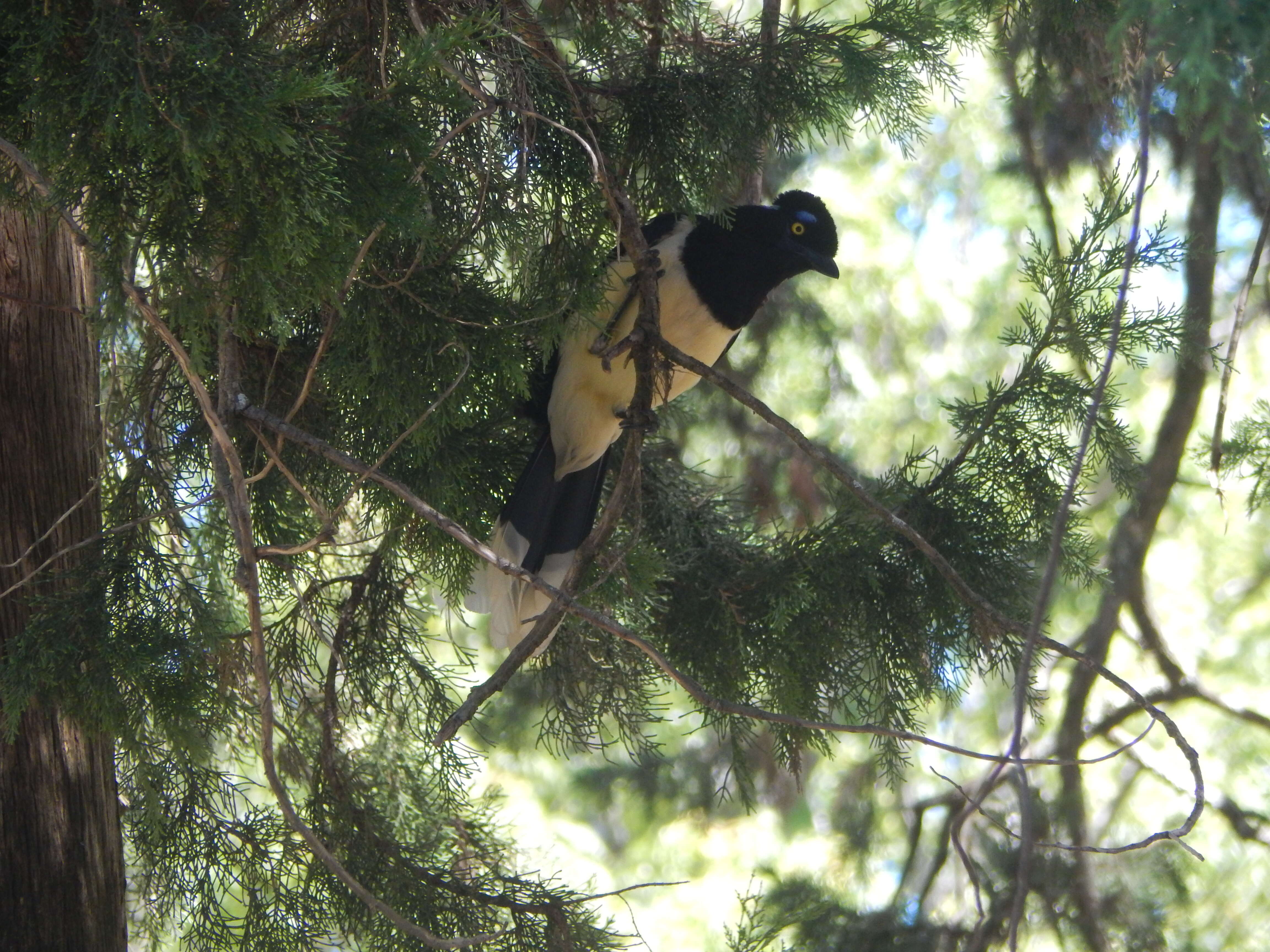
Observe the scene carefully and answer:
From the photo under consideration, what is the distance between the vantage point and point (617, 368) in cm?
299

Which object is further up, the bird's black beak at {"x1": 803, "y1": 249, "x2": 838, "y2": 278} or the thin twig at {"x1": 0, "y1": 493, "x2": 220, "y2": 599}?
the bird's black beak at {"x1": 803, "y1": 249, "x2": 838, "y2": 278}

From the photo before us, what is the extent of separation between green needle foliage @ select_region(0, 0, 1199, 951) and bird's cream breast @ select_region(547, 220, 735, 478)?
20cm

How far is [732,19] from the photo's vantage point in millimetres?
2777

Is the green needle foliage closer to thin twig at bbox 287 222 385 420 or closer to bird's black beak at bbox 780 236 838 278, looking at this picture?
thin twig at bbox 287 222 385 420

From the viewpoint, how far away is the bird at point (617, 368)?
2936 mm

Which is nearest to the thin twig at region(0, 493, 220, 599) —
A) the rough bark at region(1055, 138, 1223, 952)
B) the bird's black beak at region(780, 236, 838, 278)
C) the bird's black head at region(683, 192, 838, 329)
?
the bird's black head at region(683, 192, 838, 329)

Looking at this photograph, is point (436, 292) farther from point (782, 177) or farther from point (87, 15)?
point (782, 177)

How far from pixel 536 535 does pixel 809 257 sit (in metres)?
1.02

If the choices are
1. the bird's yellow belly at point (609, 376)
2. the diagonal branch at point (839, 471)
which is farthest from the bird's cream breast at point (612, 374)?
the diagonal branch at point (839, 471)

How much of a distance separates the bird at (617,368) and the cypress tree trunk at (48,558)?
953mm

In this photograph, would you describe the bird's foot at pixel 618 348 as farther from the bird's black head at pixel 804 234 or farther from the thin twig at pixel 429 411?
the bird's black head at pixel 804 234

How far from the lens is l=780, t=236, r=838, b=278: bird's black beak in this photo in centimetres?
301

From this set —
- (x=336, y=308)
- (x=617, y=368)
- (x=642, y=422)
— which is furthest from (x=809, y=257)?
(x=336, y=308)

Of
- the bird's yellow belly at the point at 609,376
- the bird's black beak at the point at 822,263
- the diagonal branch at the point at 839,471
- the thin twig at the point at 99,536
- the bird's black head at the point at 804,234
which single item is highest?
the bird's black head at the point at 804,234
